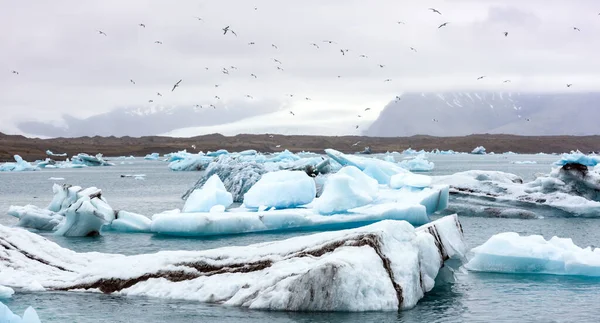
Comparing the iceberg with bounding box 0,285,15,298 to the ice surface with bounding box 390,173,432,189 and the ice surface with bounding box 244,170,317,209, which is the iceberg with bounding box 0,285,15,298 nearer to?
the ice surface with bounding box 244,170,317,209

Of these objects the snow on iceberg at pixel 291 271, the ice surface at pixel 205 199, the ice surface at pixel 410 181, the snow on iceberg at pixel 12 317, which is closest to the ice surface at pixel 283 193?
the ice surface at pixel 205 199

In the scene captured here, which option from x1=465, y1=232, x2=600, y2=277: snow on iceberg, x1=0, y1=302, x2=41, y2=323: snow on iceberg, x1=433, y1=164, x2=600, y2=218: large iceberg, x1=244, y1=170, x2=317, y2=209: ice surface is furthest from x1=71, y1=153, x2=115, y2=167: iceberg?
x1=0, y1=302, x2=41, y2=323: snow on iceberg

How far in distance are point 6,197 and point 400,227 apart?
3439 centimetres

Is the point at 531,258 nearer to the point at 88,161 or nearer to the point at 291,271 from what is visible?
the point at 291,271

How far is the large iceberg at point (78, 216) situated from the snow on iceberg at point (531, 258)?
38.9 feet

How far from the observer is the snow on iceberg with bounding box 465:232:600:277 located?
15.6 metres

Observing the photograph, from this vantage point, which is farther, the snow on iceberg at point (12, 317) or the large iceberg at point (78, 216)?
the large iceberg at point (78, 216)

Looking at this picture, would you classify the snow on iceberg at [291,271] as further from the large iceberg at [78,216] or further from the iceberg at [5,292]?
the large iceberg at [78,216]

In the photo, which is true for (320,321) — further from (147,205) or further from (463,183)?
(147,205)

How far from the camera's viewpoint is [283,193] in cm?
2655

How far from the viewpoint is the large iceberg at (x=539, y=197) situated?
2752 centimetres

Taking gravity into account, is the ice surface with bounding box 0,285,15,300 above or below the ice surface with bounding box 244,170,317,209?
below

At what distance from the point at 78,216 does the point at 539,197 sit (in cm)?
1704

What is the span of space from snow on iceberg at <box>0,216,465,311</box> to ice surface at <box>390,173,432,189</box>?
12795mm
